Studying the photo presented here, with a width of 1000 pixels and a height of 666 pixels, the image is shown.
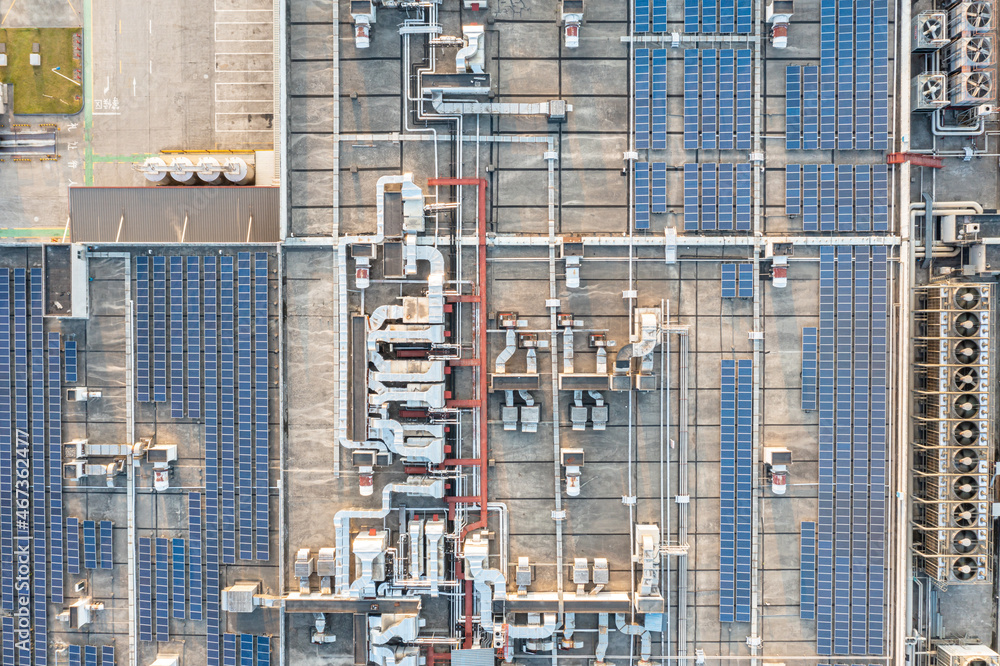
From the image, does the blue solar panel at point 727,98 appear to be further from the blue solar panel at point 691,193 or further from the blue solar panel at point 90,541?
the blue solar panel at point 90,541

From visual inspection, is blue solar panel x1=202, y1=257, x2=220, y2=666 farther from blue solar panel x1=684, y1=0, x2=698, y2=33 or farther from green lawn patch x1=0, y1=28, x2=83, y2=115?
blue solar panel x1=684, y1=0, x2=698, y2=33

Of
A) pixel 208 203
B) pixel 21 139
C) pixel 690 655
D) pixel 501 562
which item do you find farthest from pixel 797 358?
pixel 21 139

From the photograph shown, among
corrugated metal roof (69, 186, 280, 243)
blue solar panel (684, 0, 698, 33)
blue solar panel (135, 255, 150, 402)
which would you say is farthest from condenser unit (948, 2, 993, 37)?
blue solar panel (135, 255, 150, 402)

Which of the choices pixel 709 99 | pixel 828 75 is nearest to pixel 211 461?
pixel 709 99

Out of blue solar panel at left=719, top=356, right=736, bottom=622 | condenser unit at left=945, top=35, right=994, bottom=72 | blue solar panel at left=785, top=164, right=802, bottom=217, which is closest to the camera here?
condenser unit at left=945, top=35, right=994, bottom=72

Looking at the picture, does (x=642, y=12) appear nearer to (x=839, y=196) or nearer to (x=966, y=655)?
(x=839, y=196)
